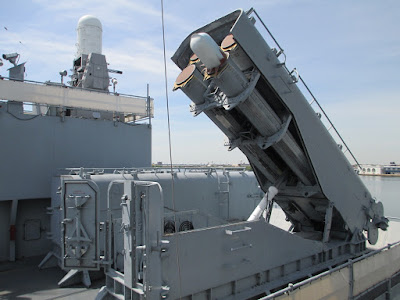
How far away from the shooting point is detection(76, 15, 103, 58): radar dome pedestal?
48.2ft

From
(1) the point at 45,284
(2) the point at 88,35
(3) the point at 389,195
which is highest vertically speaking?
(2) the point at 88,35

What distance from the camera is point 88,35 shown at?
48.4 ft

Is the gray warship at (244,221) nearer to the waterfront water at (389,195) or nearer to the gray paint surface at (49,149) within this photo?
the gray paint surface at (49,149)

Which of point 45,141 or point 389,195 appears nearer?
point 45,141

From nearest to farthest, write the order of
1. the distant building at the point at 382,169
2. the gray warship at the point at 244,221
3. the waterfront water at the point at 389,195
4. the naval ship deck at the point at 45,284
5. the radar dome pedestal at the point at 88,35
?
1. the gray warship at the point at 244,221
2. the naval ship deck at the point at 45,284
3. the radar dome pedestal at the point at 88,35
4. the waterfront water at the point at 389,195
5. the distant building at the point at 382,169

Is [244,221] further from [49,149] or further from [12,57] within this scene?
[12,57]

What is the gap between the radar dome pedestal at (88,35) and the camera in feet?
48.2

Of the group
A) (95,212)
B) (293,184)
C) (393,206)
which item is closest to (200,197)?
(293,184)

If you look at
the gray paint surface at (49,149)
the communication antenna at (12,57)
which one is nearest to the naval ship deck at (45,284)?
the gray paint surface at (49,149)

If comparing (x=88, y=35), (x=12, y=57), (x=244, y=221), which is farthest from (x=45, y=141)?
(x=244, y=221)

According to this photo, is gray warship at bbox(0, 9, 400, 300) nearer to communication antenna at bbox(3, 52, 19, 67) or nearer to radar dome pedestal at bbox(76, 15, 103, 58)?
communication antenna at bbox(3, 52, 19, 67)

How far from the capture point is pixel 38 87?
10.8 m

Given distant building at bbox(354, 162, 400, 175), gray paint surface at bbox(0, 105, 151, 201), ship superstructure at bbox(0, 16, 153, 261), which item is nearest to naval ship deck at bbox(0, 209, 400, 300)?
ship superstructure at bbox(0, 16, 153, 261)

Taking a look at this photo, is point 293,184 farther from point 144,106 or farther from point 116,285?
point 144,106
